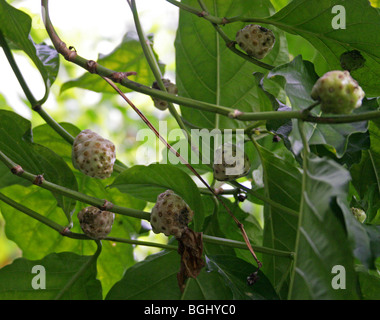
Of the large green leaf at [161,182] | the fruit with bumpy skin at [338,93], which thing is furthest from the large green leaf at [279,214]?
the fruit with bumpy skin at [338,93]

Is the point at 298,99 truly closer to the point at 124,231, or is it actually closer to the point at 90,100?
the point at 124,231

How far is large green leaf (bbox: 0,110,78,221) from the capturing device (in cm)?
69

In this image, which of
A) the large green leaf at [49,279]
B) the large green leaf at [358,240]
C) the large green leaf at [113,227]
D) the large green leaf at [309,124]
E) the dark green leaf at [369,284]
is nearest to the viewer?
the large green leaf at [358,240]

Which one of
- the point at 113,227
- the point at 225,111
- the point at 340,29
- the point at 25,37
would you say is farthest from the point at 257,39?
the point at 113,227

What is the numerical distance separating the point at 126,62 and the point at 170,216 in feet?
1.47

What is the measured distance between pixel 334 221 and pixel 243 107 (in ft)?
1.30

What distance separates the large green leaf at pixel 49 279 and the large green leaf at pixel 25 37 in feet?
0.85

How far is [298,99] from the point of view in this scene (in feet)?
1.75

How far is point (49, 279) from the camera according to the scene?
29.5 inches

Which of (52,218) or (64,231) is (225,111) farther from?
(52,218)

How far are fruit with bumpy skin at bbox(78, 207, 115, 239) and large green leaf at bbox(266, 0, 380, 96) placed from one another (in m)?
0.34

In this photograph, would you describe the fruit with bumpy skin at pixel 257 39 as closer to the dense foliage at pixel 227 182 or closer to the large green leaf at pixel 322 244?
the dense foliage at pixel 227 182

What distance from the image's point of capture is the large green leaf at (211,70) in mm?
797
